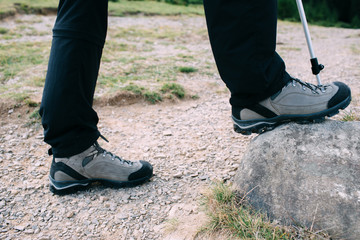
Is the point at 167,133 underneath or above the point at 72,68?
underneath

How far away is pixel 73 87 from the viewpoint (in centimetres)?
179

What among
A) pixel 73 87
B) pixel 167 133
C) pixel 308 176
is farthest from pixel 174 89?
pixel 308 176

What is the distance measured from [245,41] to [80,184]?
57.8 inches

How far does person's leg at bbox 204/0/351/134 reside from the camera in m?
1.56

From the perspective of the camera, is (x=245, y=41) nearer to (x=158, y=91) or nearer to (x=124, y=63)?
(x=158, y=91)

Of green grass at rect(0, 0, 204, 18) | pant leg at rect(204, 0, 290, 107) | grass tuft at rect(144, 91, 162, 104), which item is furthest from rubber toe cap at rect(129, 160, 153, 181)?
green grass at rect(0, 0, 204, 18)

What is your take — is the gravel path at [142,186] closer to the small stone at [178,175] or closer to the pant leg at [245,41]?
the small stone at [178,175]

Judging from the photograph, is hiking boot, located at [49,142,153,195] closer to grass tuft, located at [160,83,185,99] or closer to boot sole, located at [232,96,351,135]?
boot sole, located at [232,96,351,135]

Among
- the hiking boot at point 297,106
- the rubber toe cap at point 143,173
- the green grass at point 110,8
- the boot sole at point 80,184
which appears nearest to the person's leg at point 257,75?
the hiking boot at point 297,106

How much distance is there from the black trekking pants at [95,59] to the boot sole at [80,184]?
25cm

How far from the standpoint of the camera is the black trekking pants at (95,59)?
1.57 m

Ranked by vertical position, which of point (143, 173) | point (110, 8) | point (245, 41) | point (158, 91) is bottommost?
point (110, 8)

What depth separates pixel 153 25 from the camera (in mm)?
10914

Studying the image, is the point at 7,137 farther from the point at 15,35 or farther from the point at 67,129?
the point at 15,35
